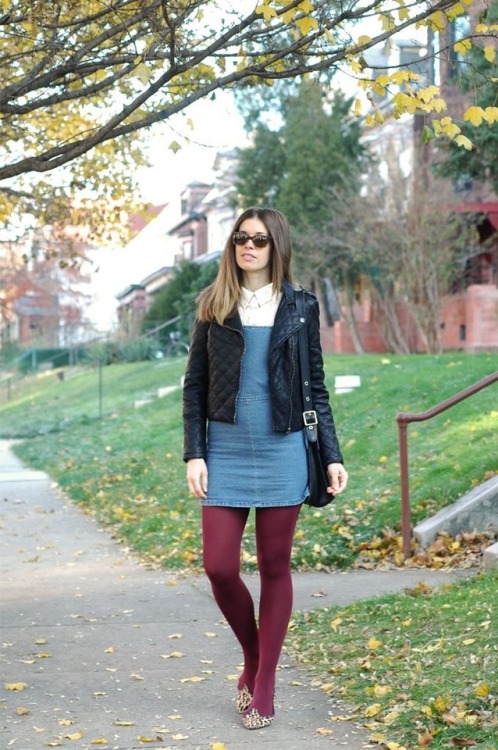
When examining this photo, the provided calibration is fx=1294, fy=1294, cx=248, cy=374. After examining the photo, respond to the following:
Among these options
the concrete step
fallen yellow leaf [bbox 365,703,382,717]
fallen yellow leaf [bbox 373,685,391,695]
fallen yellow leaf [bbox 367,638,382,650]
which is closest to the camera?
fallen yellow leaf [bbox 365,703,382,717]

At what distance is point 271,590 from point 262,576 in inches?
2.7

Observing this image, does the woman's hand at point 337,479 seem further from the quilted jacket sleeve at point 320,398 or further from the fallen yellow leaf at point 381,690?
the fallen yellow leaf at point 381,690

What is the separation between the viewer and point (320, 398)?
17.7 ft

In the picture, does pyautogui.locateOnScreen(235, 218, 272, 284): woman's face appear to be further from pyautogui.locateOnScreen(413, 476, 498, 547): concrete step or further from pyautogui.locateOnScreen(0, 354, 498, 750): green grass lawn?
pyautogui.locateOnScreen(413, 476, 498, 547): concrete step

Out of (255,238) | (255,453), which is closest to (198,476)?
(255,453)

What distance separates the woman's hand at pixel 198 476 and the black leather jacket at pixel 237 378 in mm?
29

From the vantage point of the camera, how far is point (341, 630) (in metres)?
6.99

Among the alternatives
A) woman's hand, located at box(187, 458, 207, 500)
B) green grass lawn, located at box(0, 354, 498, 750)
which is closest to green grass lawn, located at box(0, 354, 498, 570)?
green grass lawn, located at box(0, 354, 498, 750)

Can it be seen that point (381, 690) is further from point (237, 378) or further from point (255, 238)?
point (255, 238)

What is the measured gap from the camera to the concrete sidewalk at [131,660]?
5336 millimetres

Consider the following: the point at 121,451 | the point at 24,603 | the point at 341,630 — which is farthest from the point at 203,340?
the point at 121,451

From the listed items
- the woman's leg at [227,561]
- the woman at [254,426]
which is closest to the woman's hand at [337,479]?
the woman at [254,426]

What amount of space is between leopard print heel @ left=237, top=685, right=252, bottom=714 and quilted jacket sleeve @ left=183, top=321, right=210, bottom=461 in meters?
1.05

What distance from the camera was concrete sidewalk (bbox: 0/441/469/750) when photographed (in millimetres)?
5336
